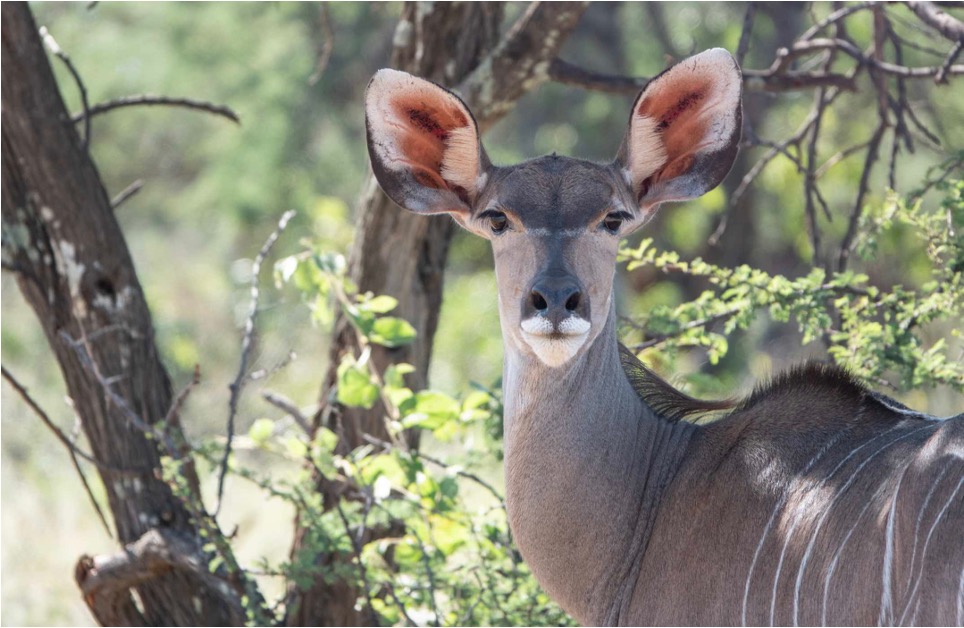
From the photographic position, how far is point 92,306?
440 cm

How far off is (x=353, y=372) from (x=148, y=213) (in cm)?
→ 1466

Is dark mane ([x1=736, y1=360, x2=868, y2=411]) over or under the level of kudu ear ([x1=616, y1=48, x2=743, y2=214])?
under

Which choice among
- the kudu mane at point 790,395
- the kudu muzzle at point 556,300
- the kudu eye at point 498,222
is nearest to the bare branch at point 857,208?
the kudu mane at point 790,395

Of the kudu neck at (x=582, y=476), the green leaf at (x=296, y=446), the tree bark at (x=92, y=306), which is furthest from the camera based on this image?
the tree bark at (x=92, y=306)

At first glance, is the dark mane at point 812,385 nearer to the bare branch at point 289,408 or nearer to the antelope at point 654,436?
the antelope at point 654,436

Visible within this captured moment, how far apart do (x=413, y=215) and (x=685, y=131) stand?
147 cm

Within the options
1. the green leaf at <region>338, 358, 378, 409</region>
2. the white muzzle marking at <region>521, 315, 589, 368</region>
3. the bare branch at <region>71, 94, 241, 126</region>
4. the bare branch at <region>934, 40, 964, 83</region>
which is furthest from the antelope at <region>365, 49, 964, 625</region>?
the bare branch at <region>71, 94, 241, 126</region>

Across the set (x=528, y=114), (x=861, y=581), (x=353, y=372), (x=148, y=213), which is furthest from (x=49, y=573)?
(x=148, y=213)

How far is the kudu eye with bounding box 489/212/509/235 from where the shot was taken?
321 cm

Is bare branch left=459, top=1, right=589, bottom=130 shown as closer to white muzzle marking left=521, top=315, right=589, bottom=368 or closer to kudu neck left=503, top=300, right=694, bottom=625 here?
kudu neck left=503, top=300, right=694, bottom=625

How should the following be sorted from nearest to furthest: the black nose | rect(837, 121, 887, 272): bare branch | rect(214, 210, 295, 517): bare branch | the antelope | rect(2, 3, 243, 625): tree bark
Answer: the antelope
the black nose
rect(214, 210, 295, 517): bare branch
rect(2, 3, 243, 625): tree bark
rect(837, 121, 887, 272): bare branch

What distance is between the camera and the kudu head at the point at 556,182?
9.76 ft

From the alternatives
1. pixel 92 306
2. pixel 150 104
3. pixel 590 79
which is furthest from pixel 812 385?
A: pixel 150 104

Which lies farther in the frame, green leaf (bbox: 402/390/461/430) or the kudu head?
green leaf (bbox: 402/390/461/430)
